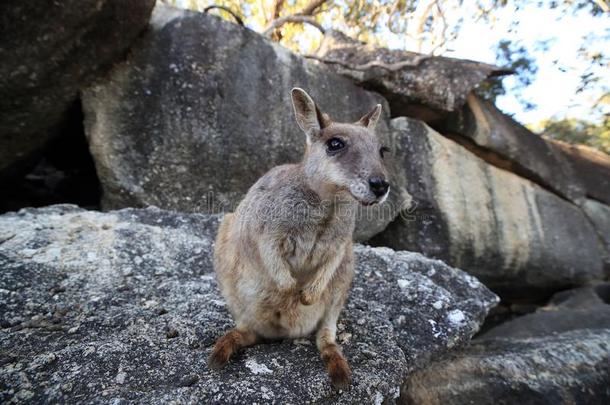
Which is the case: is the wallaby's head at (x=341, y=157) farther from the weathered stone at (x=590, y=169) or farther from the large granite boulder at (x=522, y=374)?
the weathered stone at (x=590, y=169)

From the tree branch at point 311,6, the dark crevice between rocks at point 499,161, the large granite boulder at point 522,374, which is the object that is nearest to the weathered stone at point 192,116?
the large granite boulder at point 522,374

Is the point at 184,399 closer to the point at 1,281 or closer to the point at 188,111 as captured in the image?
the point at 1,281

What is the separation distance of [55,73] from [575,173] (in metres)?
9.16

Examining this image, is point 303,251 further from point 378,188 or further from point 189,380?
point 189,380

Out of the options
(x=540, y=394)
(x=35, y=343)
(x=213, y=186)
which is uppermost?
(x=213, y=186)

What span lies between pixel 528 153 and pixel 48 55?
783 centimetres

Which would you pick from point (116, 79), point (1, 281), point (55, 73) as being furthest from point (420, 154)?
point (1, 281)

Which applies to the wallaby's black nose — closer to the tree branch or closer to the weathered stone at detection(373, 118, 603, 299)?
the weathered stone at detection(373, 118, 603, 299)

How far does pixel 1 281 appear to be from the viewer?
125 inches

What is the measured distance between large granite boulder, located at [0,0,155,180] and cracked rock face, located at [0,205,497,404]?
100 cm

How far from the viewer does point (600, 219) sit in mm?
8523

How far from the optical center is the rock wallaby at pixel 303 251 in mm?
2723

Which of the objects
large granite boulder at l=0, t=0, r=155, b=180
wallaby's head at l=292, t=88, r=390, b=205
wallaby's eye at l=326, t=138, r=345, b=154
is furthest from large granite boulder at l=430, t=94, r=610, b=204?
large granite boulder at l=0, t=0, r=155, b=180

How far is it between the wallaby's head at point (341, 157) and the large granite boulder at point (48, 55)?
2.66 metres
